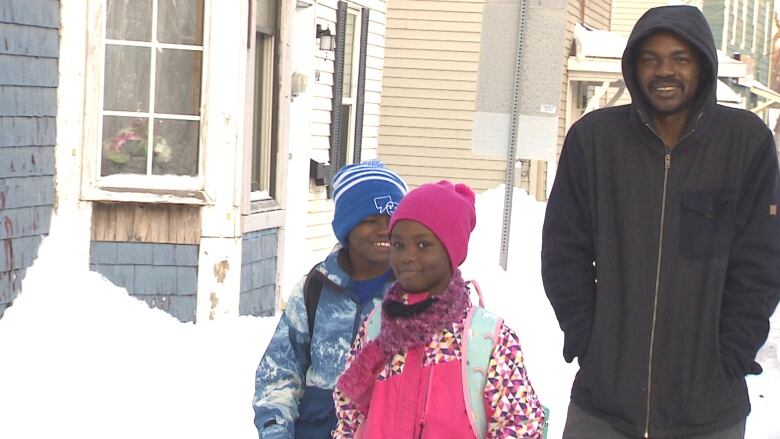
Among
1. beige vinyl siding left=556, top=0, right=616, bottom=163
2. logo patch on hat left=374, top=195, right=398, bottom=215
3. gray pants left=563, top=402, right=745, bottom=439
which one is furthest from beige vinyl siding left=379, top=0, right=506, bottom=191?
logo patch on hat left=374, top=195, right=398, bottom=215

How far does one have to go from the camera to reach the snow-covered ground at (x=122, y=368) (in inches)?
309

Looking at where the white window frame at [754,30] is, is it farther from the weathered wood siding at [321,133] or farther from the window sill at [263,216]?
the window sill at [263,216]

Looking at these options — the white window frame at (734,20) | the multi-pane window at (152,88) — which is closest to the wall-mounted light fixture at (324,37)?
the multi-pane window at (152,88)

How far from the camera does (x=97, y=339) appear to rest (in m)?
9.17

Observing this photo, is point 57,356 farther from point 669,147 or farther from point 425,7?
point 425,7

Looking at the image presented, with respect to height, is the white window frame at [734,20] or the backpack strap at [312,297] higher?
the white window frame at [734,20]

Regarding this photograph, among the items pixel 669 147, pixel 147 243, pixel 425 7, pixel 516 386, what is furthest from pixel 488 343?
pixel 425 7

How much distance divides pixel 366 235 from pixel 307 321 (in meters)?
0.29

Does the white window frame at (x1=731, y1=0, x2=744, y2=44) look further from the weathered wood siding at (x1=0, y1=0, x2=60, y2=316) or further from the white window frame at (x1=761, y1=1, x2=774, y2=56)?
the weathered wood siding at (x1=0, y1=0, x2=60, y2=316)

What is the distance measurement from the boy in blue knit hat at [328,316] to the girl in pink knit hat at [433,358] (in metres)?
0.32

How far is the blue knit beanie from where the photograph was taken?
4.01 m

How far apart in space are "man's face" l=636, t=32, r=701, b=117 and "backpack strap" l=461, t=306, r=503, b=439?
Result: 954 mm

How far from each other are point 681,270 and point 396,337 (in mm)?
962

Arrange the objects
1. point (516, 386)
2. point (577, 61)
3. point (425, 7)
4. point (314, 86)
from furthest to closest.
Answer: point (577, 61) → point (425, 7) → point (314, 86) → point (516, 386)
